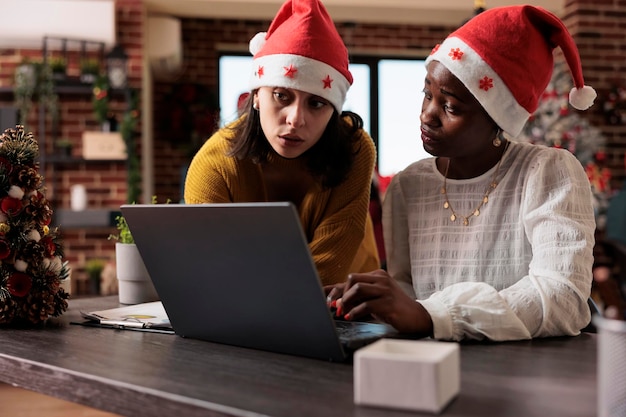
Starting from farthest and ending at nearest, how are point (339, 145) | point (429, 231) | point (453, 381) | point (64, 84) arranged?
point (64, 84) < point (339, 145) < point (429, 231) < point (453, 381)

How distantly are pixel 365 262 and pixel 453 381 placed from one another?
0.97 meters

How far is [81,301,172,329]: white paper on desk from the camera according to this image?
129 cm

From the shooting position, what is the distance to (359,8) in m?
5.91

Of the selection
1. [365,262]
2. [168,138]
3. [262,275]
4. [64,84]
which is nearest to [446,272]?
[365,262]

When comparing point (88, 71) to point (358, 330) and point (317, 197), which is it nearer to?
point (317, 197)

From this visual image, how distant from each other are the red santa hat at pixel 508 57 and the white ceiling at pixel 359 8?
447 centimetres

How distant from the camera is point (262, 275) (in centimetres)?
99

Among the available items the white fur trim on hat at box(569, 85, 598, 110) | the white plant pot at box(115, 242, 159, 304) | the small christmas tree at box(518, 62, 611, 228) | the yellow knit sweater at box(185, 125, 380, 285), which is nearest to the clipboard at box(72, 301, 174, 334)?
the white plant pot at box(115, 242, 159, 304)

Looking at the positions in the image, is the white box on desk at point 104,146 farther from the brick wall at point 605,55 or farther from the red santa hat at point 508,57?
the red santa hat at point 508,57

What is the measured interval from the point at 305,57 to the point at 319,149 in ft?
0.66

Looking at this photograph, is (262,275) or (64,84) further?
(64,84)

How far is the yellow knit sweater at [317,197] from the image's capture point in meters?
1.52

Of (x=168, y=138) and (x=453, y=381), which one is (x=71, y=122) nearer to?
(x=168, y=138)

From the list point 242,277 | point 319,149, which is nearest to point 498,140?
point 319,149
